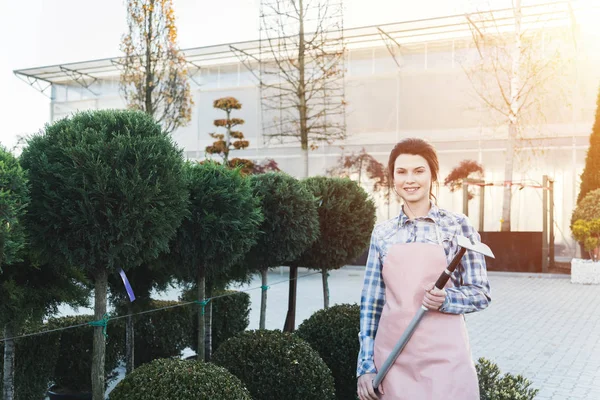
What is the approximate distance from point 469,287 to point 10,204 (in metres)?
2.01

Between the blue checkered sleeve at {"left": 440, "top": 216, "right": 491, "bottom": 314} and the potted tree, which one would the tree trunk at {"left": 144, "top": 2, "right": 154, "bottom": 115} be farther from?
the blue checkered sleeve at {"left": 440, "top": 216, "right": 491, "bottom": 314}

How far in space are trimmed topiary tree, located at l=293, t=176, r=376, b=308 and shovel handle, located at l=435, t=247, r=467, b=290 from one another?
4.21m

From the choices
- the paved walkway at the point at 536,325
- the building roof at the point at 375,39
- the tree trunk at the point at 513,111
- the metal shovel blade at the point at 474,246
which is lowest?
the paved walkway at the point at 536,325

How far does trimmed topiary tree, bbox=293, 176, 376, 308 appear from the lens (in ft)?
22.0

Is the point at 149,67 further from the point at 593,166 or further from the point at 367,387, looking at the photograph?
the point at 367,387

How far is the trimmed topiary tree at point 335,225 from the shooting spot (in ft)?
22.0

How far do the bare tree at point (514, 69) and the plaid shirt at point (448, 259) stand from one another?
16309 mm

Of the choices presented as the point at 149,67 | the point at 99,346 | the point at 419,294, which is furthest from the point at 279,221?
the point at 149,67

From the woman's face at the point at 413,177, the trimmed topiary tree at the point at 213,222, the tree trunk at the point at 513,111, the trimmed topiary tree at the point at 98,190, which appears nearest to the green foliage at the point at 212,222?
the trimmed topiary tree at the point at 213,222

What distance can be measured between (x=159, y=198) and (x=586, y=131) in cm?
2106

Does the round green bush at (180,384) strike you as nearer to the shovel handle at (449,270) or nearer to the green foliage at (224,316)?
the shovel handle at (449,270)

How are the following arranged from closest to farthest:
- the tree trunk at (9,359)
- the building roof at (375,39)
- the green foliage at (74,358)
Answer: the tree trunk at (9,359) < the green foliage at (74,358) < the building roof at (375,39)

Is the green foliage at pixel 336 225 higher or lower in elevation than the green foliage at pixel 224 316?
higher

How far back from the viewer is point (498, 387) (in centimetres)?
405
